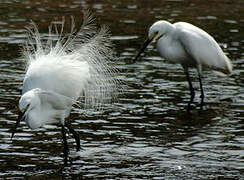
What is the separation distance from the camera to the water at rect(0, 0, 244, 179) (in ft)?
25.0

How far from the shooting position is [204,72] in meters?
13.1

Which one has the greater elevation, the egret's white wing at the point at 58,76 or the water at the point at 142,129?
the egret's white wing at the point at 58,76

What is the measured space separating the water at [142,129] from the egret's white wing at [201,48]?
1.33ft

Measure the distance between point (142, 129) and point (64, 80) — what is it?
156cm

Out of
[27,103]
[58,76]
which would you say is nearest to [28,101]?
[27,103]

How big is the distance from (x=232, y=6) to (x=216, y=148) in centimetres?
1127

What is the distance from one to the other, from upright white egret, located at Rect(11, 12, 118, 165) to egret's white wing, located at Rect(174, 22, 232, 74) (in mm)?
2412

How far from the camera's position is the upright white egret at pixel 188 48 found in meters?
11.3

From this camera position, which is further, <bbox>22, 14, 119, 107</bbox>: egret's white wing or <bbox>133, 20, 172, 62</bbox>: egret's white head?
<bbox>133, 20, 172, 62</bbox>: egret's white head

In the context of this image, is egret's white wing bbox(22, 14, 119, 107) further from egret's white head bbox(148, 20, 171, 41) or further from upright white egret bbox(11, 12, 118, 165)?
egret's white head bbox(148, 20, 171, 41)

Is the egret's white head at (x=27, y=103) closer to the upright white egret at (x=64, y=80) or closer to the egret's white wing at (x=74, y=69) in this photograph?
the upright white egret at (x=64, y=80)

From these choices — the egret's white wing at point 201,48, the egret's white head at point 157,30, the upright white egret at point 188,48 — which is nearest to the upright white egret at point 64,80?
the egret's white head at point 157,30

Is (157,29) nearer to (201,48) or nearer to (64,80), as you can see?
(201,48)

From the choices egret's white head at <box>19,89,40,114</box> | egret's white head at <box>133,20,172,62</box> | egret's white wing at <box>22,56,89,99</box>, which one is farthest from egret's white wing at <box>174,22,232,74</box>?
egret's white head at <box>19,89,40,114</box>
